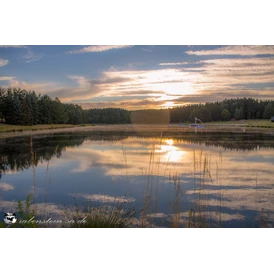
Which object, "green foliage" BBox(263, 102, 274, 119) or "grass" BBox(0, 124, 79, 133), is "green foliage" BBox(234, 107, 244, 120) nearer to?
"green foliage" BBox(263, 102, 274, 119)

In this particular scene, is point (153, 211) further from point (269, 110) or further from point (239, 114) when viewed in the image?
point (269, 110)

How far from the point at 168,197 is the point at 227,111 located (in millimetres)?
1715

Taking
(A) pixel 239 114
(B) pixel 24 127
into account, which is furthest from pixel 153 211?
(B) pixel 24 127

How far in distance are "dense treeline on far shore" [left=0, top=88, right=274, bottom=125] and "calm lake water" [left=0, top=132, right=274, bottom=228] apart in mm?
393

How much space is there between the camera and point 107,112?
14.4 feet

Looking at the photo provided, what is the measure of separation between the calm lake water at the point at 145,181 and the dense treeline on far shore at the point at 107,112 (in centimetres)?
39

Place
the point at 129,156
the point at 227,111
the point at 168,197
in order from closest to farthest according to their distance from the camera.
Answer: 1. the point at 168,197
2. the point at 227,111
3. the point at 129,156

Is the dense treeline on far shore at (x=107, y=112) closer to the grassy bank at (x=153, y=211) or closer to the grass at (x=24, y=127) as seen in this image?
the grass at (x=24, y=127)

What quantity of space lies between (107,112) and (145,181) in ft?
3.80
